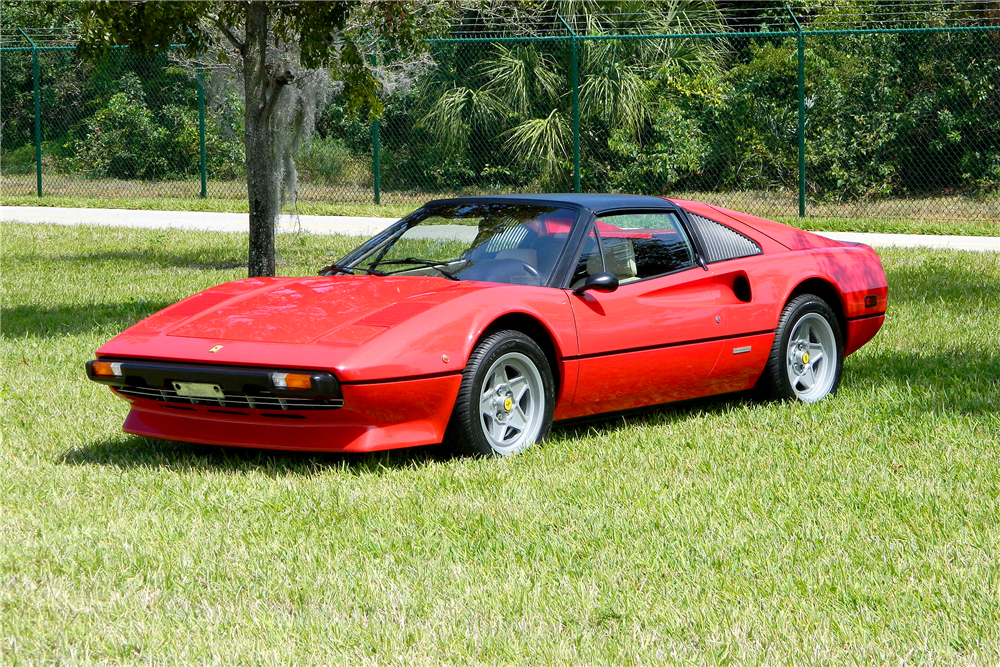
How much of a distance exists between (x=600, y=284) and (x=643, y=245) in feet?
2.26

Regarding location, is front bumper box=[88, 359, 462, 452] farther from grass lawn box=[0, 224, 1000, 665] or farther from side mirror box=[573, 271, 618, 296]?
side mirror box=[573, 271, 618, 296]

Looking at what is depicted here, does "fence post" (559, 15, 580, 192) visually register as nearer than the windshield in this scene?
No

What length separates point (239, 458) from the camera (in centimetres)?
551

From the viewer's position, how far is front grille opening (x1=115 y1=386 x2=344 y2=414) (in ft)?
16.5

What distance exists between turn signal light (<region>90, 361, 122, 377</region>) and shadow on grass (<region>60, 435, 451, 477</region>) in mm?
380

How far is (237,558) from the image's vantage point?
13.5ft

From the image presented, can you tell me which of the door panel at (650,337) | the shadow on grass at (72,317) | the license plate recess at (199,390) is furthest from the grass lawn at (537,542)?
the shadow on grass at (72,317)

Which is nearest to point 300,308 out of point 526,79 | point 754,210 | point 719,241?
point 719,241

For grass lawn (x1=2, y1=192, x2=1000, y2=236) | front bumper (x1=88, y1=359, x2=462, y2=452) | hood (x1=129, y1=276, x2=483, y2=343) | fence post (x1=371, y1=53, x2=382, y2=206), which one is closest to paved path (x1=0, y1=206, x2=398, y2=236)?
grass lawn (x1=2, y1=192, x2=1000, y2=236)

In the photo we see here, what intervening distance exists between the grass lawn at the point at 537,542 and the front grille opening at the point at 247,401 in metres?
0.29

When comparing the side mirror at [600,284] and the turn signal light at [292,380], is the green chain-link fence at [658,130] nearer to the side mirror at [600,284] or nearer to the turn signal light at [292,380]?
the side mirror at [600,284]

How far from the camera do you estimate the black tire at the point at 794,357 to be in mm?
6625

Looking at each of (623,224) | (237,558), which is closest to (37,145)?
(623,224)

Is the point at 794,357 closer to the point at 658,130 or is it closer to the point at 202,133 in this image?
the point at 658,130
